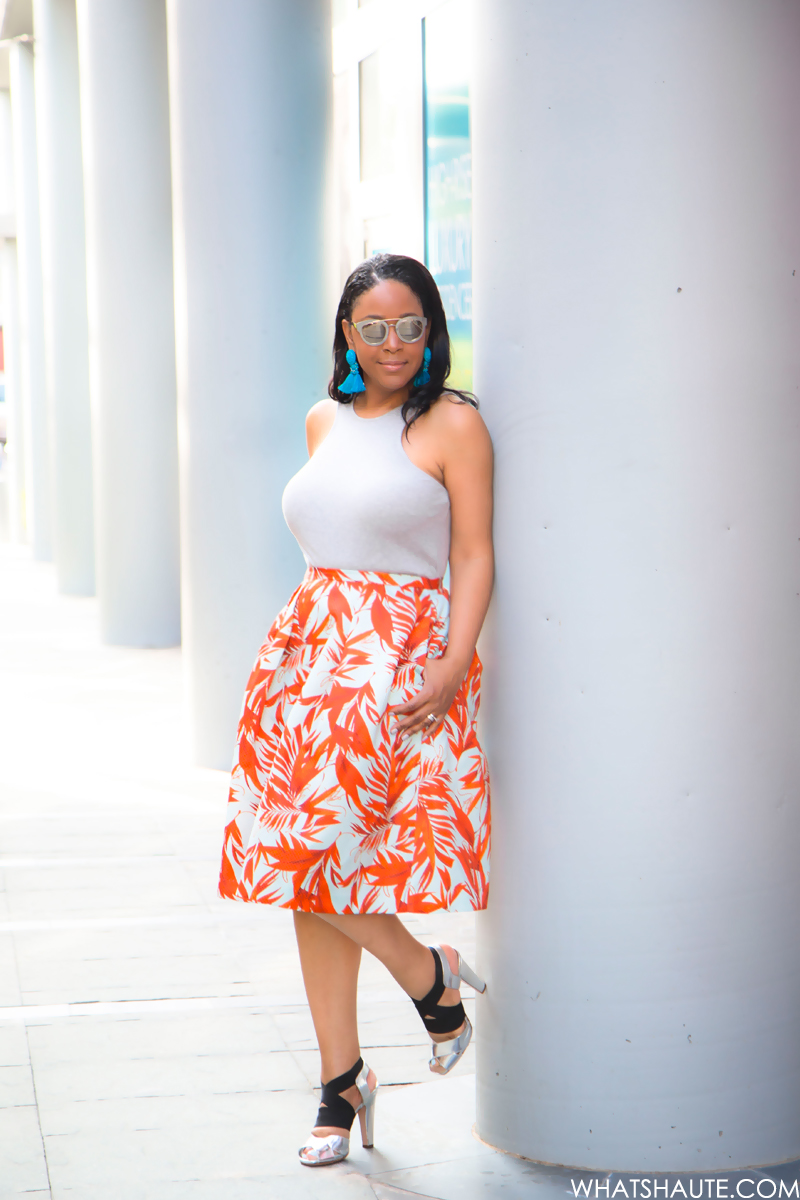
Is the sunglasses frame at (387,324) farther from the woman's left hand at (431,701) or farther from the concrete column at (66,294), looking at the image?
the concrete column at (66,294)

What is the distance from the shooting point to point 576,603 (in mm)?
2902

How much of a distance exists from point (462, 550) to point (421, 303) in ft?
1.68

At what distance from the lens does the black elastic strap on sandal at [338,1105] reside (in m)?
3.11

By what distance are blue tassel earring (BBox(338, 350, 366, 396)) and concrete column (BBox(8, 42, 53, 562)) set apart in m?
18.8

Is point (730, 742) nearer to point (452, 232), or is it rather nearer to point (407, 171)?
point (452, 232)

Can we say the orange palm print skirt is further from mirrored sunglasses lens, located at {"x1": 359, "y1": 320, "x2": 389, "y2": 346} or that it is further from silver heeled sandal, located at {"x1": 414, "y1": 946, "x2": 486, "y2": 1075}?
mirrored sunglasses lens, located at {"x1": 359, "y1": 320, "x2": 389, "y2": 346}

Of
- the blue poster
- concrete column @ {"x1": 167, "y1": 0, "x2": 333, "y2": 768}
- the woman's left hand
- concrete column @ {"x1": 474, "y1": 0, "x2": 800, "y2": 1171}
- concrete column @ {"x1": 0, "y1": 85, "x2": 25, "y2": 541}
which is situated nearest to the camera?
concrete column @ {"x1": 474, "y1": 0, "x2": 800, "y2": 1171}

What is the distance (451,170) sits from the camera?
28.0 feet

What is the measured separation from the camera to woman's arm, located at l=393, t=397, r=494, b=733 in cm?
293

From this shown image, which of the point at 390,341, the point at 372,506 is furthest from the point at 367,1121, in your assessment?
the point at 390,341

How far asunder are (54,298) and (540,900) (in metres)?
14.4

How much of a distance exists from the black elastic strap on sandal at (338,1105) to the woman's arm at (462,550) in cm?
78

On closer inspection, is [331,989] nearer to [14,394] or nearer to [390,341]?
[390,341]

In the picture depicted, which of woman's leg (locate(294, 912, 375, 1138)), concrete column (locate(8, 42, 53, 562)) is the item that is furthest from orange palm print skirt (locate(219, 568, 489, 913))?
concrete column (locate(8, 42, 53, 562))
